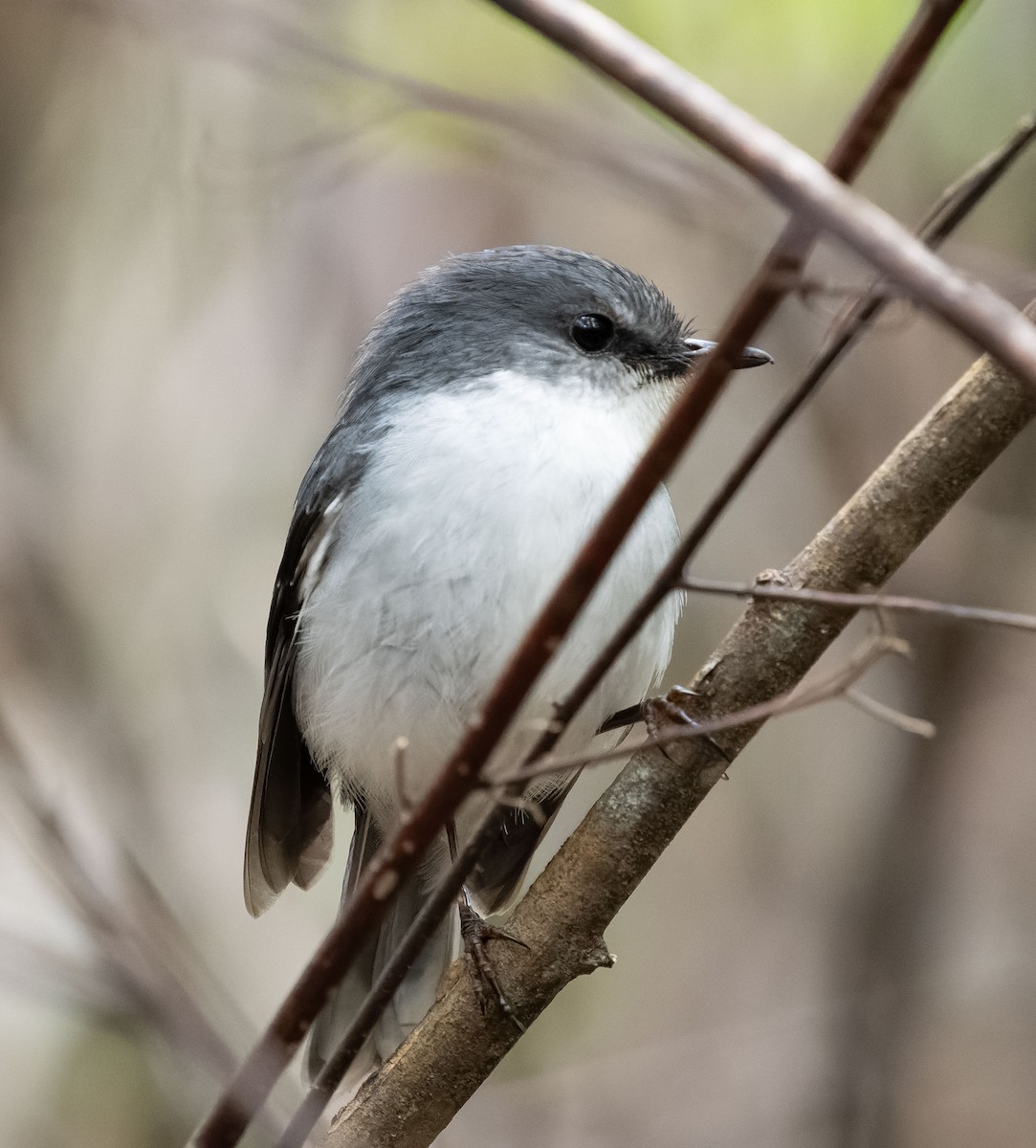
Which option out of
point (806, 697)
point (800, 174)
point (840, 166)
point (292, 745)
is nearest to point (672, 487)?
point (292, 745)

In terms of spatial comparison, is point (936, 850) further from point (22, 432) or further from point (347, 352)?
point (22, 432)

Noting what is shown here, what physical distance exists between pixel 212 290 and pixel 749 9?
2105mm

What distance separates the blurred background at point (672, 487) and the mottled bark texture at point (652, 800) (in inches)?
36.1

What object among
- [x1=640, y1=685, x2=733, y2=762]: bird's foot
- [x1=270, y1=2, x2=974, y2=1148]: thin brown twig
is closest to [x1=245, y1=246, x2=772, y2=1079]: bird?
[x1=640, y1=685, x2=733, y2=762]: bird's foot

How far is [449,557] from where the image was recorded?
7.85ft

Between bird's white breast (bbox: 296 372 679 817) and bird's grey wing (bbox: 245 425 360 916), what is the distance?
0.33 feet

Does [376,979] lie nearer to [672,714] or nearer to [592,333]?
[672,714]

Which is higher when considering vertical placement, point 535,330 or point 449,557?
point 535,330

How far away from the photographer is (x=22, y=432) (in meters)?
4.26

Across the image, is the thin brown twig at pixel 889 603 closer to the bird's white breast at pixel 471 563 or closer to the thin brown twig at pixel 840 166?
the thin brown twig at pixel 840 166

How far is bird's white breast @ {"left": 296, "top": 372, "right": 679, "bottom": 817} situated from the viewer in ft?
7.79

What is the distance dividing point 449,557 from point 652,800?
25.3 inches

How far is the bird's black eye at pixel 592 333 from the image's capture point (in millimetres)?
2762

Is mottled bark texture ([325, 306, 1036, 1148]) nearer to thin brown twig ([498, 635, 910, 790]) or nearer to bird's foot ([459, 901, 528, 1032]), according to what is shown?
bird's foot ([459, 901, 528, 1032])
